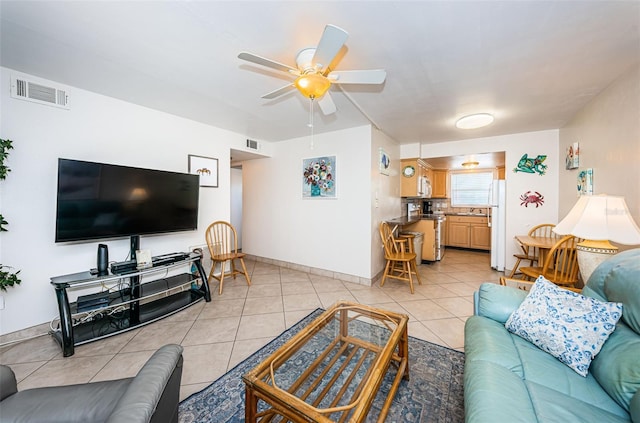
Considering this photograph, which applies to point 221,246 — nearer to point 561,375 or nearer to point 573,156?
point 561,375

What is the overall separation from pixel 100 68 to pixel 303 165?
2.58 meters

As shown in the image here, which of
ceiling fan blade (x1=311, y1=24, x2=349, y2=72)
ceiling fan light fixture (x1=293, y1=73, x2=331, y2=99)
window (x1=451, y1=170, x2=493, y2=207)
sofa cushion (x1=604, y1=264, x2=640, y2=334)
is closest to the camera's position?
sofa cushion (x1=604, y1=264, x2=640, y2=334)

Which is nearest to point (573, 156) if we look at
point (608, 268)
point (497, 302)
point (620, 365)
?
point (608, 268)

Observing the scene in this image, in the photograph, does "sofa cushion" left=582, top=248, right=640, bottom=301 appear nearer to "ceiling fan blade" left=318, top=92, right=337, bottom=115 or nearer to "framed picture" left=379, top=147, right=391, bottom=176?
"ceiling fan blade" left=318, top=92, right=337, bottom=115

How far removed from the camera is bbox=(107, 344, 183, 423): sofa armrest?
70 centimetres

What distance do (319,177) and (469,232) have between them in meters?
4.28

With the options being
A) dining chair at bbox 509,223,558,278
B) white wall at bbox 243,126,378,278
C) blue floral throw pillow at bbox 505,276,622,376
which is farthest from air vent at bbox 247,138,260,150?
dining chair at bbox 509,223,558,278

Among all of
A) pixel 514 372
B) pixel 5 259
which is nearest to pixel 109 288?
pixel 5 259

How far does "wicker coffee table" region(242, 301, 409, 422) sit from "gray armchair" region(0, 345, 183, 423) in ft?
1.01

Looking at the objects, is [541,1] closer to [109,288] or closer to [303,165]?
[303,165]

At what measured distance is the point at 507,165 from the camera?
384 cm

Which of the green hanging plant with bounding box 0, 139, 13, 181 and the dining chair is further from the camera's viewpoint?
the dining chair

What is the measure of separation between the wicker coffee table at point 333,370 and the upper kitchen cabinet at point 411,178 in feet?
10.7

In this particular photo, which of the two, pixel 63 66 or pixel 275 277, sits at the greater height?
pixel 63 66
